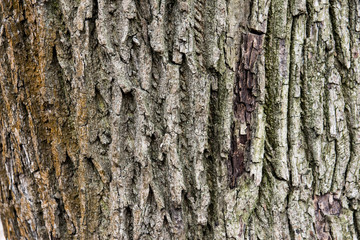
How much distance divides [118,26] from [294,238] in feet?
3.79

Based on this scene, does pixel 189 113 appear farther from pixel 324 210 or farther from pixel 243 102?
pixel 324 210

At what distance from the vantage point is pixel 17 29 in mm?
1317

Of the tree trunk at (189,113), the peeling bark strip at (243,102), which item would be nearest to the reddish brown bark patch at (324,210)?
the tree trunk at (189,113)

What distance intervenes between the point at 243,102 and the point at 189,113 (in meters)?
0.24

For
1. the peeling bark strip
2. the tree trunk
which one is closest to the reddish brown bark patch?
the tree trunk

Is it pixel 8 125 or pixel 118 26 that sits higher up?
pixel 118 26

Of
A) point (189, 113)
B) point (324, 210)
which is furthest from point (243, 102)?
point (324, 210)

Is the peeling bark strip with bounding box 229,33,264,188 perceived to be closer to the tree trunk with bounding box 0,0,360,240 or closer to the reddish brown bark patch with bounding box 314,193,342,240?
the tree trunk with bounding box 0,0,360,240

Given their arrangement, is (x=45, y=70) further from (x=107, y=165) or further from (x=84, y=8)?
(x=107, y=165)

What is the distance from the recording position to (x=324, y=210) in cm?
136

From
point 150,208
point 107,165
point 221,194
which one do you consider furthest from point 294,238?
point 107,165

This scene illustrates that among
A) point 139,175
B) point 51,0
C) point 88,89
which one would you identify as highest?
point 51,0

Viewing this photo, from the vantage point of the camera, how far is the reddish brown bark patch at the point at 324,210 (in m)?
1.35

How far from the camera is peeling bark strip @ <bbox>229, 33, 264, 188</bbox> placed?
1.29m
